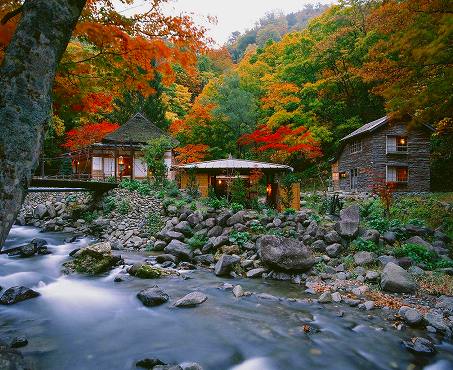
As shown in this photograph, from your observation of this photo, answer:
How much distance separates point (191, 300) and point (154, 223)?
8.10 meters

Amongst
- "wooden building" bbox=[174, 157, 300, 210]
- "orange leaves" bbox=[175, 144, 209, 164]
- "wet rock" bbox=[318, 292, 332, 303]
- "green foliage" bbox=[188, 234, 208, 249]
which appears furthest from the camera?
"orange leaves" bbox=[175, 144, 209, 164]

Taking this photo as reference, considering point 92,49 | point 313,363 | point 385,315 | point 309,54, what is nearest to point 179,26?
point 92,49

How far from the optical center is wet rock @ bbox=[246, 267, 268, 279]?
8844mm

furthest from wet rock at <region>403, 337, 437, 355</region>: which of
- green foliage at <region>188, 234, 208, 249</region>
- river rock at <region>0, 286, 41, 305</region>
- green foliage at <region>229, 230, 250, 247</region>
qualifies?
river rock at <region>0, 286, 41, 305</region>

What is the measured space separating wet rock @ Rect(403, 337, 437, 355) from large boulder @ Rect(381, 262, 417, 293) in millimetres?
2456

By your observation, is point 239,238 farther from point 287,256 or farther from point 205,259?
point 287,256

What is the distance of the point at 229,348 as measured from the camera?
16.6ft

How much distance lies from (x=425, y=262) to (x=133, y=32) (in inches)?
383

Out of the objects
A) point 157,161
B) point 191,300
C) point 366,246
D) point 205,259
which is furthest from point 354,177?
point 191,300

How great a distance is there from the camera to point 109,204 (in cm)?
1677

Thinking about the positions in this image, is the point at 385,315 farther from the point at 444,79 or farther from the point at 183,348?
the point at 444,79

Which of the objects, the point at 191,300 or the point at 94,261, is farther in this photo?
the point at 94,261

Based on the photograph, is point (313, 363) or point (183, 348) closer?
point (313, 363)

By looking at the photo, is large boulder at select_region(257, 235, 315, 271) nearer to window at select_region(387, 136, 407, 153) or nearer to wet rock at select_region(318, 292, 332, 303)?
wet rock at select_region(318, 292, 332, 303)
